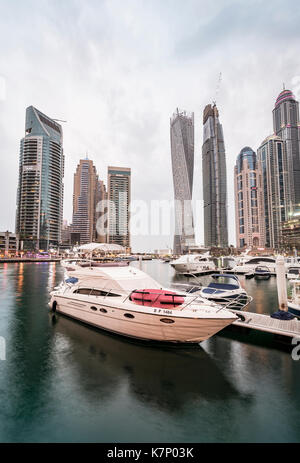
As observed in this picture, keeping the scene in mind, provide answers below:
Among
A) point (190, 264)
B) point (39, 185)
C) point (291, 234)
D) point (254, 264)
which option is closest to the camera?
point (190, 264)

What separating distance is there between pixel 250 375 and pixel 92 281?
29.6 feet

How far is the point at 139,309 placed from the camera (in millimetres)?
9031

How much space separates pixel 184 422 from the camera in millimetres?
5316

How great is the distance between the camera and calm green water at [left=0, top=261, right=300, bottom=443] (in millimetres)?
5094

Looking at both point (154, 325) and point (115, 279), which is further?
point (115, 279)

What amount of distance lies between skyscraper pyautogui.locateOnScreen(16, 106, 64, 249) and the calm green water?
14612cm

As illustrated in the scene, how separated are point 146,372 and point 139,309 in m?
2.32

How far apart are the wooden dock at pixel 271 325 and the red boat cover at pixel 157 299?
14.5 feet

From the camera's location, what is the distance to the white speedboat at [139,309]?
848cm

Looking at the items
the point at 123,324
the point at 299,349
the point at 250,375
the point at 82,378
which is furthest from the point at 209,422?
the point at 299,349

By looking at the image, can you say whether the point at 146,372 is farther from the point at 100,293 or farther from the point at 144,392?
the point at 100,293

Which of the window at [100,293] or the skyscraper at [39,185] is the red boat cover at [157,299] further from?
the skyscraper at [39,185]

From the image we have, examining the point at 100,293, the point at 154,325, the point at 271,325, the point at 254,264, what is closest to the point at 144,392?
the point at 154,325

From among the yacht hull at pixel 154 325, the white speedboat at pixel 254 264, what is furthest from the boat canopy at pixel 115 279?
the white speedboat at pixel 254 264
